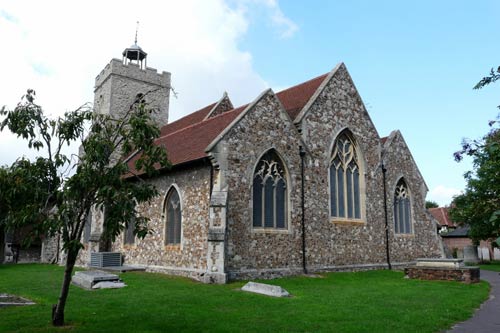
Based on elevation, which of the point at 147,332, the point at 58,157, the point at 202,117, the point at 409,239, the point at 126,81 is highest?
the point at 126,81

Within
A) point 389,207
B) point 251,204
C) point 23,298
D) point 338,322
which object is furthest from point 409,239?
point 23,298

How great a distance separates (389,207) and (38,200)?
60.0 feet

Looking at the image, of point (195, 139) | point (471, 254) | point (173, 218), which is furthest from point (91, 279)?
point (471, 254)

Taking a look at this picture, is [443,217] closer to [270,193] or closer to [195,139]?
[270,193]

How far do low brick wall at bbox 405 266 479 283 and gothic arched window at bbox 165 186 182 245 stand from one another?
9.86 meters

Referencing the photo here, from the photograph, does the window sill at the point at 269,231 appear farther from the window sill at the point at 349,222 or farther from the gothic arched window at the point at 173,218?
the gothic arched window at the point at 173,218

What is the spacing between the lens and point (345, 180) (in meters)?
20.7

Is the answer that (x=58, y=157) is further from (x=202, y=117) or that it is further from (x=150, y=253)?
(x=202, y=117)

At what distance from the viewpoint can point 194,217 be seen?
55.5 ft

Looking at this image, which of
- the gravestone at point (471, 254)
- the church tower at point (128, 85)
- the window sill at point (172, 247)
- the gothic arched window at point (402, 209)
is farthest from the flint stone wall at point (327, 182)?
the gravestone at point (471, 254)

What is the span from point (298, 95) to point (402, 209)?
28.3 ft

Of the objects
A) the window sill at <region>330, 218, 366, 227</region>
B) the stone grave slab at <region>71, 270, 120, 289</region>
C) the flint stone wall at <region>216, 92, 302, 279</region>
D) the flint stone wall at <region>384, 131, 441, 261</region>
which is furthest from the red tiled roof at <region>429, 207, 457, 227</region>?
the stone grave slab at <region>71, 270, 120, 289</region>

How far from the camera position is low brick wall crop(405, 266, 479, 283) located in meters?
16.4

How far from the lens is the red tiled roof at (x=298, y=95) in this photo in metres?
20.5
